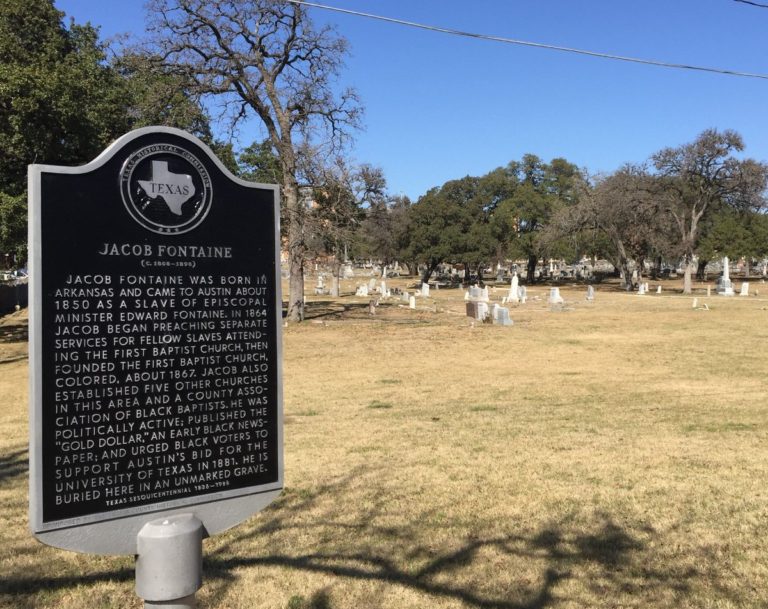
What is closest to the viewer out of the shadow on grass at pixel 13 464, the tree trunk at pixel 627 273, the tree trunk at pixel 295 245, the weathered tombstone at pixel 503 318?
the shadow on grass at pixel 13 464

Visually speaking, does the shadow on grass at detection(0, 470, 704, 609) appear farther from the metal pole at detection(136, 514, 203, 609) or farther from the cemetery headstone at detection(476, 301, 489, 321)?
the cemetery headstone at detection(476, 301, 489, 321)

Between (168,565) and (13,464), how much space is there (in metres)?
4.99

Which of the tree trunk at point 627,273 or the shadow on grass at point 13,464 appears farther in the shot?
the tree trunk at point 627,273

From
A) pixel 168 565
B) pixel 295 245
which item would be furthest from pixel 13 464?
pixel 295 245

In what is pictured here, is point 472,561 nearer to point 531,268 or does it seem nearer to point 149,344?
point 149,344

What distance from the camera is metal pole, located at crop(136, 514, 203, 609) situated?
2.49m

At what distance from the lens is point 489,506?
4.90 metres

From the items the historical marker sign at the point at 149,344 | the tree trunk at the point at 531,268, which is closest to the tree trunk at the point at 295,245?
the historical marker sign at the point at 149,344

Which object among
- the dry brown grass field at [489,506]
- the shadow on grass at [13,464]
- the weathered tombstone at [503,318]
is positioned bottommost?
the shadow on grass at [13,464]

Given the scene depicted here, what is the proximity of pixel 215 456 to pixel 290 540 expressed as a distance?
5.77 feet

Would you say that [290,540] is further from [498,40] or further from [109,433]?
[498,40]

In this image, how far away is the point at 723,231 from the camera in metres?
64.2

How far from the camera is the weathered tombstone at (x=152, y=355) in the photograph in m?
2.52

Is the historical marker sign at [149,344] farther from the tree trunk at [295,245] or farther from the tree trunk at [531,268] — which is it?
the tree trunk at [531,268]
